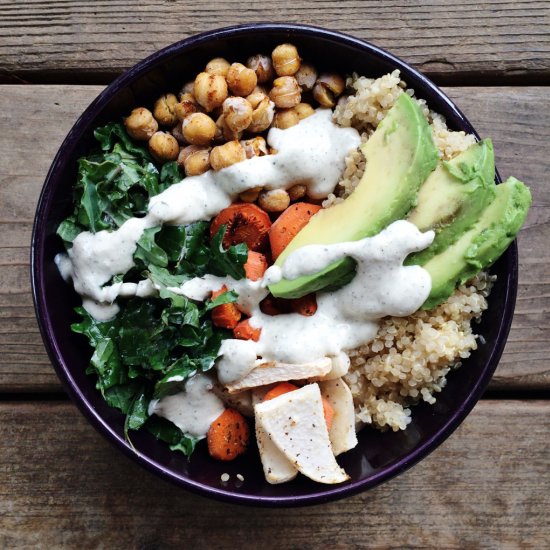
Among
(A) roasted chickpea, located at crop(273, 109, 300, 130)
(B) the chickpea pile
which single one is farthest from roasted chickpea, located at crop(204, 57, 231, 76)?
(A) roasted chickpea, located at crop(273, 109, 300, 130)

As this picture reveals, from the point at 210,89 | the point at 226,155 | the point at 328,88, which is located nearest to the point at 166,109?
the point at 210,89

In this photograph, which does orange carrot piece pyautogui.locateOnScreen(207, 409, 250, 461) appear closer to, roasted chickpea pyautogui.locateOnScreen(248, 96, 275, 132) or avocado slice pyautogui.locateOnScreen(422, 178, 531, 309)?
avocado slice pyautogui.locateOnScreen(422, 178, 531, 309)

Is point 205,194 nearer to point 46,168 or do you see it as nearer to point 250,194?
point 250,194

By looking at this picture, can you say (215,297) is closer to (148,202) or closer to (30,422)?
(148,202)

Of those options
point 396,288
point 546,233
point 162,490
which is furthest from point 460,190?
point 162,490

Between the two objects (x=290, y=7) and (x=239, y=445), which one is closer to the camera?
(x=239, y=445)
